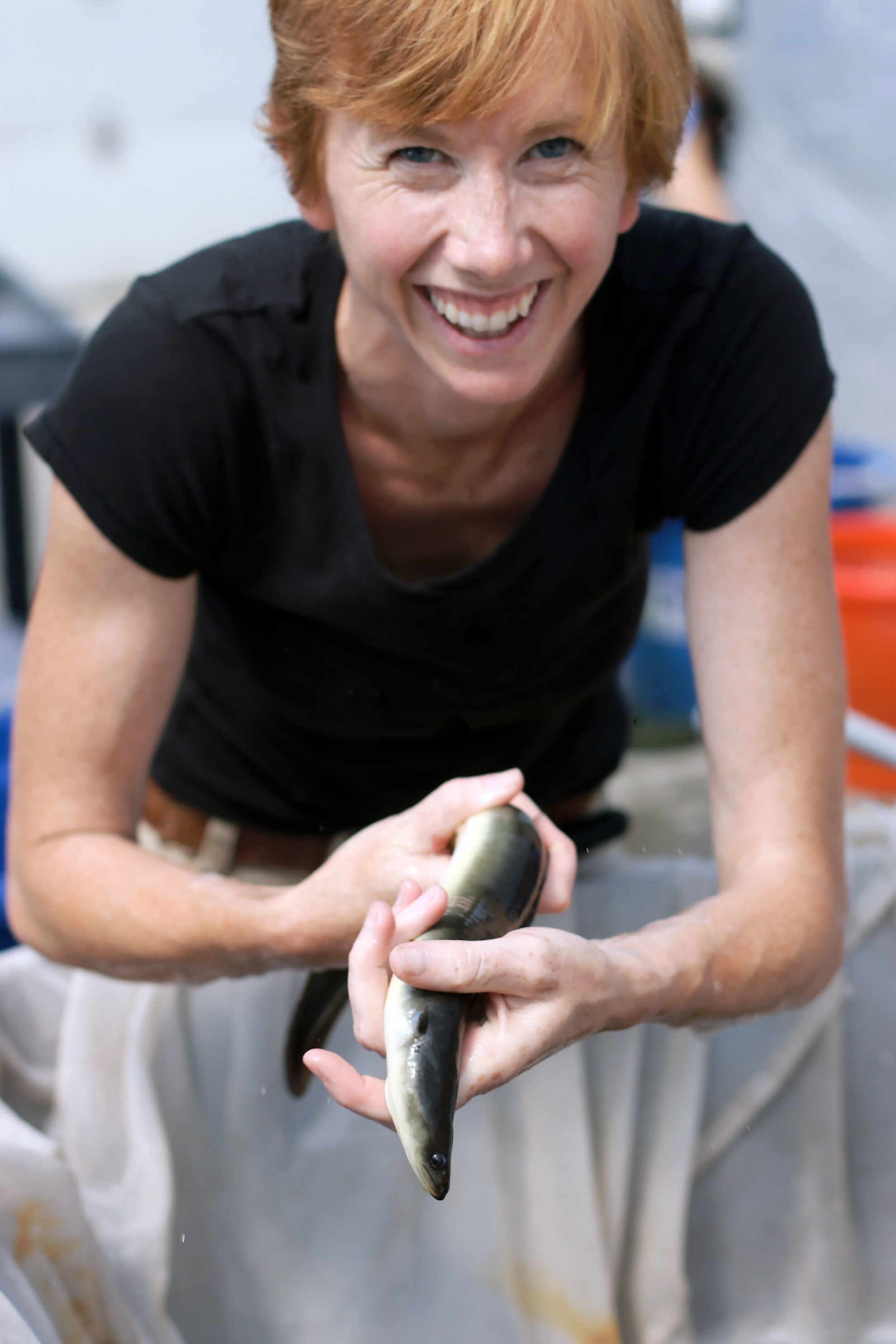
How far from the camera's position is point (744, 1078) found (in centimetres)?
121

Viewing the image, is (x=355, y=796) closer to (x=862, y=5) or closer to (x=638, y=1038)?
(x=638, y=1038)

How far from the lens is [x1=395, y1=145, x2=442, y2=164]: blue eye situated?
2.73 ft

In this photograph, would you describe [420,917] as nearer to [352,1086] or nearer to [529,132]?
[352,1086]

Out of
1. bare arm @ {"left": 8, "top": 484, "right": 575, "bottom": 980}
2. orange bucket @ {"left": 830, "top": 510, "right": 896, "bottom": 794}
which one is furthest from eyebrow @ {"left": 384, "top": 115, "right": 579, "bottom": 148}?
orange bucket @ {"left": 830, "top": 510, "right": 896, "bottom": 794}

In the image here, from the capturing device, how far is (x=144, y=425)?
3.18ft

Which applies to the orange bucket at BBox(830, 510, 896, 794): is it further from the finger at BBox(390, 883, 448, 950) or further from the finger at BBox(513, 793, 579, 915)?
the finger at BBox(390, 883, 448, 950)

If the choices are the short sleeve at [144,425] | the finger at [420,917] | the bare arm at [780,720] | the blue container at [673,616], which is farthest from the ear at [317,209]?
the blue container at [673,616]

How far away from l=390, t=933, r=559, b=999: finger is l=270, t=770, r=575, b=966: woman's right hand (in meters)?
0.13

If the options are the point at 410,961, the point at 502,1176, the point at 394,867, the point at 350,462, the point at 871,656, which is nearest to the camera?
the point at 410,961

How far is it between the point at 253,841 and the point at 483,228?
0.67 m

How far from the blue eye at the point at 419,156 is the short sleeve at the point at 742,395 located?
28cm

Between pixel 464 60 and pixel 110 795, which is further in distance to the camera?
pixel 110 795

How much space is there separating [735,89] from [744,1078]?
96.7 inches

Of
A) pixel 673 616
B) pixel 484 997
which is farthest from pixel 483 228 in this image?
pixel 673 616
